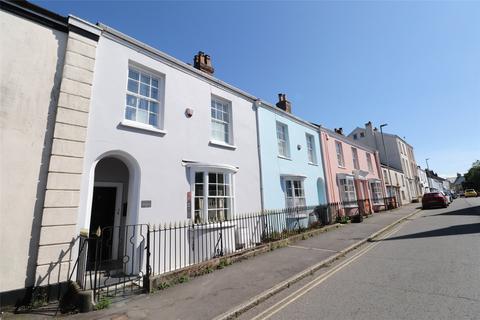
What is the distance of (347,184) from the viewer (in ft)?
63.3

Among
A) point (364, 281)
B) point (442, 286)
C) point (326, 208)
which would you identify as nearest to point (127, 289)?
point (364, 281)

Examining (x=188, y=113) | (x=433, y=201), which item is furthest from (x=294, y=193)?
(x=433, y=201)

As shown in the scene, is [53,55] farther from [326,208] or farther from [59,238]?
[326,208]

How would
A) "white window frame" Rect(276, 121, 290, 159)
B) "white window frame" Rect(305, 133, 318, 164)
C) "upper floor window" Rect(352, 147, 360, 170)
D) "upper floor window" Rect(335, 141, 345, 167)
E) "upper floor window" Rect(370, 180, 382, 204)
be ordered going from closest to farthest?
"white window frame" Rect(276, 121, 290, 159), "white window frame" Rect(305, 133, 318, 164), "upper floor window" Rect(335, 141, 345, 167), "upper floor window" Rect(352, 147, 360, 170), "upper floor window" Rect(370, 180, 382, 204)

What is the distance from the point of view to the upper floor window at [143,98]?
7.72 m

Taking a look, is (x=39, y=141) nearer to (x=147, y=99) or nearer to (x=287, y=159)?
(x=147, y=99)

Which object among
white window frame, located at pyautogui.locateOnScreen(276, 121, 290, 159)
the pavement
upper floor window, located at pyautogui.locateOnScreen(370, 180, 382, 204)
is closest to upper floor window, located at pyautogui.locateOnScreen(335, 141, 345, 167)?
upper floor window, located at pyautogui.locateOnScreen(370, 180, 382, 204)

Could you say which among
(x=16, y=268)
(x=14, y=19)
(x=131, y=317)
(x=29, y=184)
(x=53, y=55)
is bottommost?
(x=131, y=317)

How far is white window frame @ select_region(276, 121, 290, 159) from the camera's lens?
14000mm

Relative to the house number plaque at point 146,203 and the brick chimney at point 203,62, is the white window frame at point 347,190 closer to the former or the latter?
the brick chimney at point 203,62

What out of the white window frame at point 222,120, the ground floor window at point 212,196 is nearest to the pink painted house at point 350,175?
the white window frame at point 222,120

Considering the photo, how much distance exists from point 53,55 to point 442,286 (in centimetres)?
994

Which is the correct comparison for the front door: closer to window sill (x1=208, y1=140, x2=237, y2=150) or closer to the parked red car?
window sill (x1=208, y1=140, x2=237, y2=150)

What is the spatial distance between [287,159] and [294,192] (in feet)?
5.95
